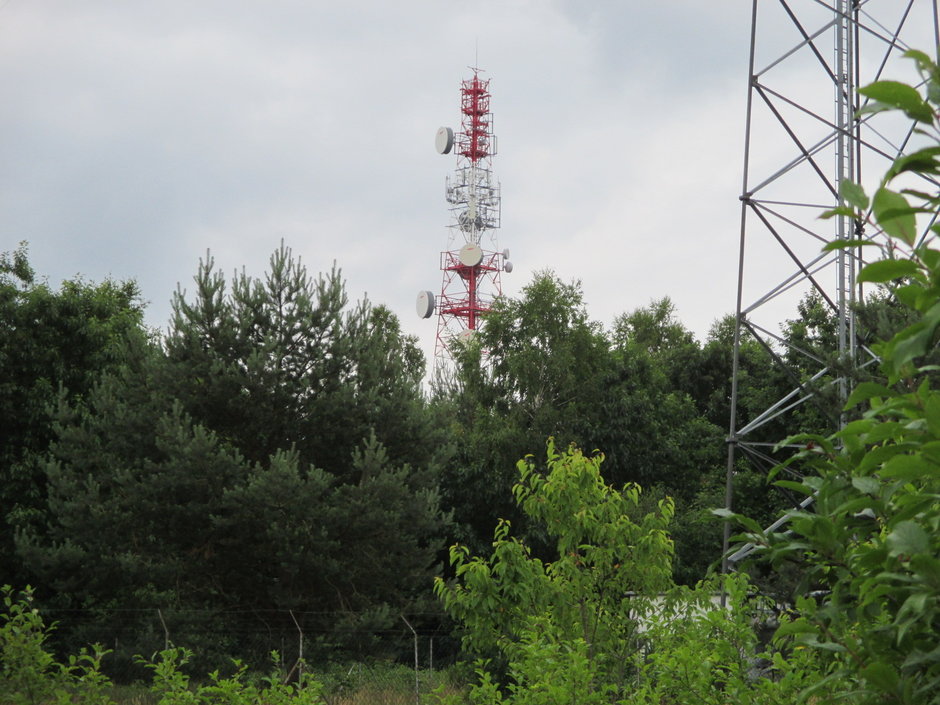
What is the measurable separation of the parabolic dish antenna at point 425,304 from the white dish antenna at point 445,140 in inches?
190

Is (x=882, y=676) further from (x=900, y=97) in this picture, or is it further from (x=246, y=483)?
(x=246, y=483)

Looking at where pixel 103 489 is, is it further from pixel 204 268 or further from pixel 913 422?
pixel 913 422

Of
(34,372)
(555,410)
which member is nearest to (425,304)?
(555,410)

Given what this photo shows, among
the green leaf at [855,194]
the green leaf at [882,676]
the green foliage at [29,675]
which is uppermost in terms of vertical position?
the green leaf at [855,194]

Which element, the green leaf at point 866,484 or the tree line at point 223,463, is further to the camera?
the tree line at point 223,463

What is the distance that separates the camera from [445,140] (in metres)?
35.6

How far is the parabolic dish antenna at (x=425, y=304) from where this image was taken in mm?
34656

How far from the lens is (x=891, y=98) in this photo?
143 cm

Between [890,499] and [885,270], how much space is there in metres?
0.59

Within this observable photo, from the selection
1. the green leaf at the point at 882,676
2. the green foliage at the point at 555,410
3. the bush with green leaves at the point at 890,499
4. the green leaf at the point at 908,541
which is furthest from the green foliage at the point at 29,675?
the green foliage at the point at 555,410

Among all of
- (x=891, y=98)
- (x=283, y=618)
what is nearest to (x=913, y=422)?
(x=891, y=98)

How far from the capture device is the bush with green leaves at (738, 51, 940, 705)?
4.75 ft

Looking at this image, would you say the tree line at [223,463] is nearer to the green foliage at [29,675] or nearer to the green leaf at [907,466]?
the green foliage at [29,675]

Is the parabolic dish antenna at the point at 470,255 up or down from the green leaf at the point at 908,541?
up
